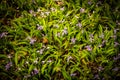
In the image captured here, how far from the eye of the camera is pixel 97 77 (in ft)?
11.9

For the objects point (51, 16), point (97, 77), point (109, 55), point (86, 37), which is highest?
point (51, 16)

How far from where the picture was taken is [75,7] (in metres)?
4.69

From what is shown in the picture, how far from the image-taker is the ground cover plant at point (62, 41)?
3.76 m

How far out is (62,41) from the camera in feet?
13.7

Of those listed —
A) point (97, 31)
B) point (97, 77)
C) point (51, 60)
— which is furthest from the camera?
point (97, 31)

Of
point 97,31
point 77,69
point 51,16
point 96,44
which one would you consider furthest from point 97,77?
point 51,16

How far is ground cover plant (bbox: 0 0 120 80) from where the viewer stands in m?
3.76

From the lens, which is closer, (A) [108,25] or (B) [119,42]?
(B) [119,42]

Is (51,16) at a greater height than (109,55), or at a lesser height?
greater

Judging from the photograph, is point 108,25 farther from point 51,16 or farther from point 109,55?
point 51,16

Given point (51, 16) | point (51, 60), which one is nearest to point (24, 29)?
point (51, 16)

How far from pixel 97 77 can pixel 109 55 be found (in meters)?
0.54

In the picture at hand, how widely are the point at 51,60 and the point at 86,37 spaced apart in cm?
85

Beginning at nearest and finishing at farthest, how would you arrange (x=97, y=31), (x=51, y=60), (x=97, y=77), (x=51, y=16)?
(x=97, y=77) < (x=51, y=60) < (x=97, y=31) < (x=51, y=16)
